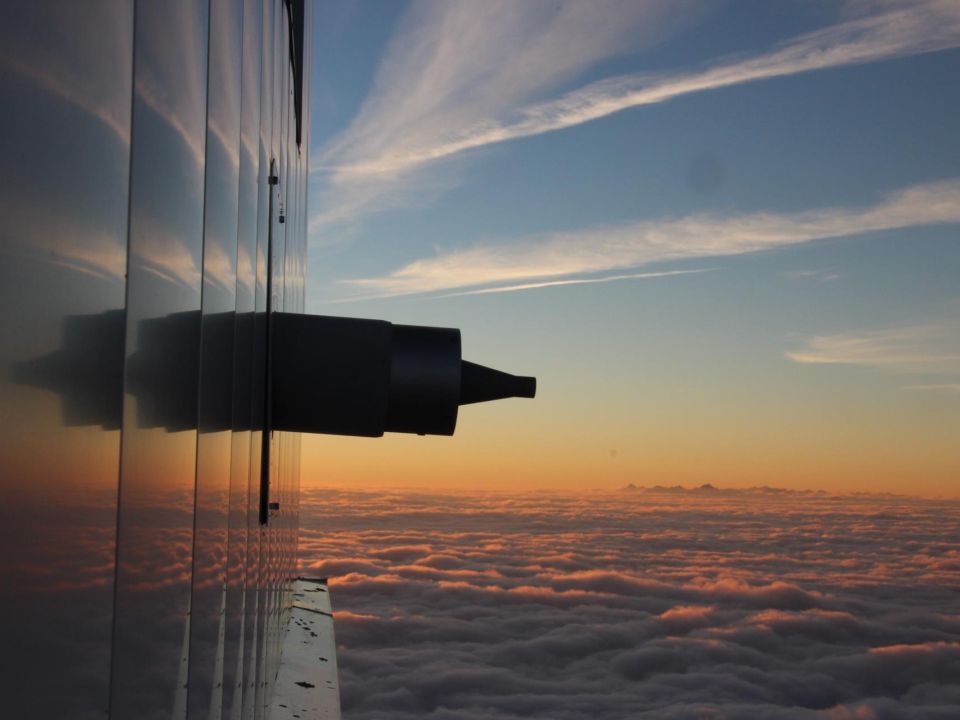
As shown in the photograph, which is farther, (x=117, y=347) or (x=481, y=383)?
(x=481, y=383)

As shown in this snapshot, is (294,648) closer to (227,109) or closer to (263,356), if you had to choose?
(263,356)

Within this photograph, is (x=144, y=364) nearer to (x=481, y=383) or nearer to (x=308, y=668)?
(x=481, y=383)

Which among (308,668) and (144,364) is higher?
(144,364)

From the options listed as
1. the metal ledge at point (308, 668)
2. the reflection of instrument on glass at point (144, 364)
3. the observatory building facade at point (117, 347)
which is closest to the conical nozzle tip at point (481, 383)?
the reflection of instrument on glass at point (144, 364)

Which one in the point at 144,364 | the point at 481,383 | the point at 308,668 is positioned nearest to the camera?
the point at 144,364

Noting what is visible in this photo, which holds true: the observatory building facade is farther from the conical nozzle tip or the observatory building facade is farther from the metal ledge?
the metal ledge

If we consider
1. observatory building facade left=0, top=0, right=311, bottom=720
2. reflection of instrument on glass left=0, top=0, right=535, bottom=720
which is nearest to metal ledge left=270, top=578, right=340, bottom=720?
reflection of instrument on glass left=0, top=0, right=535, bottom=720

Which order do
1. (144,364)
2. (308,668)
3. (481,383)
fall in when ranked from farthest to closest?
(308,668)
(481,383)
(144,364)

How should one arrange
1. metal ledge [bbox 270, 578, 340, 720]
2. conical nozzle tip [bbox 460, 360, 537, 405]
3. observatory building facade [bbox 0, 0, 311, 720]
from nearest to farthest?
observatory building facade [bbox 0, 0, 311, 720]
conical nozzle tip [bbox 460, 360, 537, 405]
metal ledge [bbox 270, 578, 340, 720]

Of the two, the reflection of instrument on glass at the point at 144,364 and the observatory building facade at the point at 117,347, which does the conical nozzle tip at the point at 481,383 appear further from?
the observatory building facade at the point at 117,347

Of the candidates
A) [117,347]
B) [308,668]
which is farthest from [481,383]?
[308,668]

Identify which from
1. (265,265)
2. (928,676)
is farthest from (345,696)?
(265,265)
